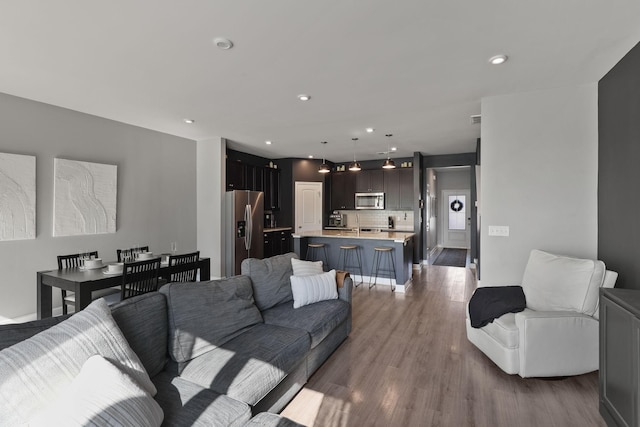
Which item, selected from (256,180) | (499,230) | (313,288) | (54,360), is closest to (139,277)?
(313,288)

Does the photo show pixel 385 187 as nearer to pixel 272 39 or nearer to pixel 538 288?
pixel 538 288

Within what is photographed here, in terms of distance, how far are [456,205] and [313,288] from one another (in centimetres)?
910

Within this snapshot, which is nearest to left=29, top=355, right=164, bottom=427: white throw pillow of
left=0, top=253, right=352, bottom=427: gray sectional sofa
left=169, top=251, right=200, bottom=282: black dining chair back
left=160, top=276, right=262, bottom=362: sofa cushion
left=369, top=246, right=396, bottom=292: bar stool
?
left=0, top=253, right=352, bottom=427: gray sectional sofa

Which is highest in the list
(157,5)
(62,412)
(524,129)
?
(157,5)

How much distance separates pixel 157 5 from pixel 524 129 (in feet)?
12.3

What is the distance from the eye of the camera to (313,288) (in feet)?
10.2

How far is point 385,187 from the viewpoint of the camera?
8094 millimetres

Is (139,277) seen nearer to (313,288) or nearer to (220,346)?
(220,346)

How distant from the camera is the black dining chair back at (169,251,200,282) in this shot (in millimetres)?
3646

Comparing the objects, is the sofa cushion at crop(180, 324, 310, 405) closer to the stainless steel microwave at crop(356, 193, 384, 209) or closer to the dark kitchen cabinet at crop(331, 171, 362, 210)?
the stainless steel microwave at crop(356, 193, 384, 209)

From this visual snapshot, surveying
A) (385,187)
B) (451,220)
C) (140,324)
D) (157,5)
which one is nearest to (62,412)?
(140,324)

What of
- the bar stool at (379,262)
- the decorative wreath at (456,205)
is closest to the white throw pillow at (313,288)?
the bar stool at (379,262)

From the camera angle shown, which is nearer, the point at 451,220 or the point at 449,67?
the point at 449,67

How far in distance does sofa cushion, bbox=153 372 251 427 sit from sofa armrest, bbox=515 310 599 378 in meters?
2.23
